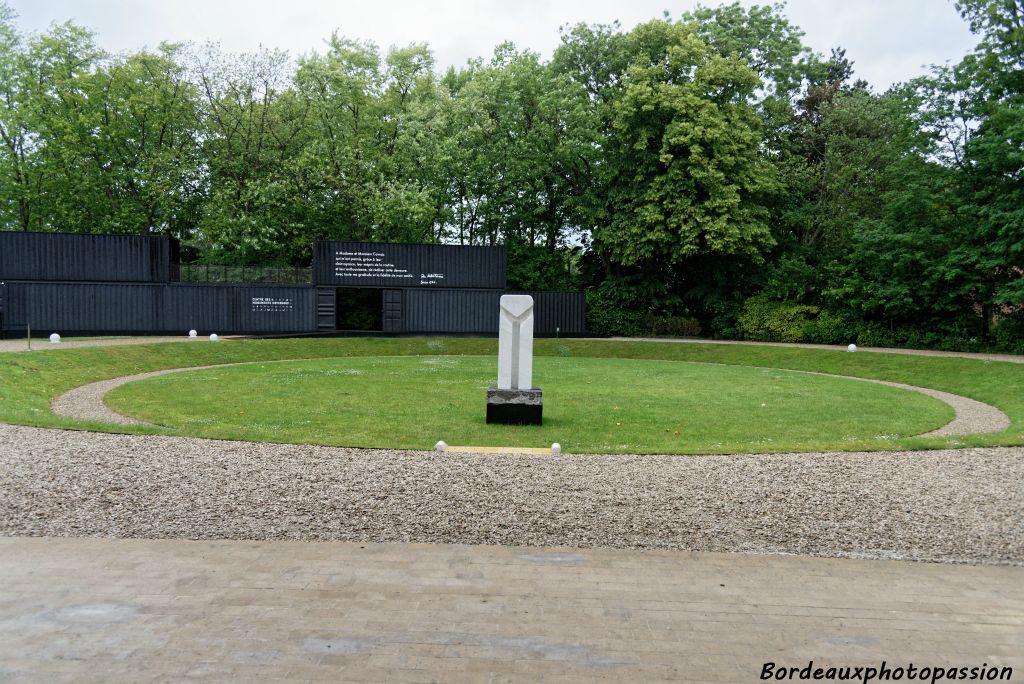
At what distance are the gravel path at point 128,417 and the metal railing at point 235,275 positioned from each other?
46.0ft

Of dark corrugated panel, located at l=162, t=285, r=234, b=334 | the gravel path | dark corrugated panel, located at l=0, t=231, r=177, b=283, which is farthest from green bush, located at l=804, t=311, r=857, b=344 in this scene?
dark corrugated panel, located at l=0, t=231, r=177, b=283

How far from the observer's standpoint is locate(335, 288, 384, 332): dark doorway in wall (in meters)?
35.5

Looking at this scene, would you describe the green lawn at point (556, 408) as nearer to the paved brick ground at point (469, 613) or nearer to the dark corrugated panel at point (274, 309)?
the paved brick ground at point (469, 613)

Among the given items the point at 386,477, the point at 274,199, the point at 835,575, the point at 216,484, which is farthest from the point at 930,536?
the point at 274,199

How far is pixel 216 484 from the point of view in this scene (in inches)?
282

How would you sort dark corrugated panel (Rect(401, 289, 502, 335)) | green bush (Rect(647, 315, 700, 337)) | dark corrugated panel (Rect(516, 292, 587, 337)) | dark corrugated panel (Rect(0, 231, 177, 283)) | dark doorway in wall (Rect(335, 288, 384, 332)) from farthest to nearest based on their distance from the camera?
dark doorway in wall (Rect(335, 288, 384, 332)), green bush (Rect(647, 315, 700, 337)), dark corrugated panel (Rect(516, 292, 587, 337)), dark corrugated panel (Rect(401, 289, 502, 335)), dark corrugated panel (Rect(0, 231, 177, 283))

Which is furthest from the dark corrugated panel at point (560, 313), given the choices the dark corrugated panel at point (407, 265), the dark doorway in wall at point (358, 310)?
the dark doorway in wall at point (358, 310)

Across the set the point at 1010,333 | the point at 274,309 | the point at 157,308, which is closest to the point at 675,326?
the point at 1010,333

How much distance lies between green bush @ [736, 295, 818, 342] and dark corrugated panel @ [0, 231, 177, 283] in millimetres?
25419

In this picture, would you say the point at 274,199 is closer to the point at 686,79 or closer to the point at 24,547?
the point at 686,79

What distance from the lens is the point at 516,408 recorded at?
473 inches

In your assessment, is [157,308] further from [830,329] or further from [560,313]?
[830,329]

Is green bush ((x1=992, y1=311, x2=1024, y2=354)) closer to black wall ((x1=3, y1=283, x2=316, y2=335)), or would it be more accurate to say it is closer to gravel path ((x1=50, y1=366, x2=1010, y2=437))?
gravel path ((x1=50, y1=366, x2=1010, y2=437))

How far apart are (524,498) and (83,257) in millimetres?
29354
